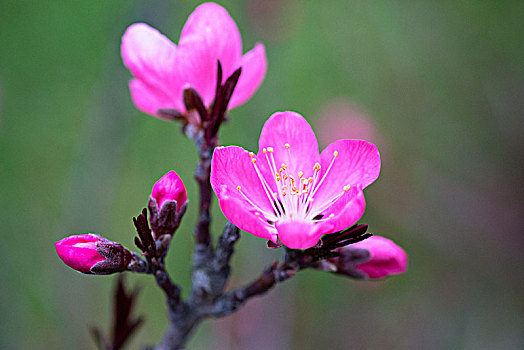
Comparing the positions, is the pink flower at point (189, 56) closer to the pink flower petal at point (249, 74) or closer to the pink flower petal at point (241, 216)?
the pink flower petal at point (249, 74)

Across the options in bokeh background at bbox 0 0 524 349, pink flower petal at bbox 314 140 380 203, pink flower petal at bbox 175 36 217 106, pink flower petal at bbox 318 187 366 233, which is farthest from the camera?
bokeh background at bbox 0 0 524 349

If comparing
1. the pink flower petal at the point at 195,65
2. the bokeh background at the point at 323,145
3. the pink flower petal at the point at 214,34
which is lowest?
the bokeh background at the point at 323,145

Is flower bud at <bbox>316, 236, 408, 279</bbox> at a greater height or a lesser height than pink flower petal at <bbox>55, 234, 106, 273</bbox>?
lesser

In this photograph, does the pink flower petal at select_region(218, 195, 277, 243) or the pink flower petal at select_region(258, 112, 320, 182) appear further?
the pink flower petal at select_region(258, 112, 320, 182)

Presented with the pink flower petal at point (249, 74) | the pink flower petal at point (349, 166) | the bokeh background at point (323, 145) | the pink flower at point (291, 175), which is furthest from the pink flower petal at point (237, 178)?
the bokeh background at point (323, 145)

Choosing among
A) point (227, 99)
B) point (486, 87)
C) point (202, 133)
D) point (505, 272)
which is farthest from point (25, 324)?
point (486, 87)

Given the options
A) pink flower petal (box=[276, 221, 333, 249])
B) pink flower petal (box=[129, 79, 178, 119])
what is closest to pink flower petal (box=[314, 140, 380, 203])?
pink flower petal (box=[276, 221, 333, 249])

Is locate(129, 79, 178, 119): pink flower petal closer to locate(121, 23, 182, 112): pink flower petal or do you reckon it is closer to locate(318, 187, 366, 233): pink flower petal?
locate(121, 23, 182, 112): pink flower petal
